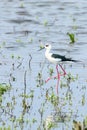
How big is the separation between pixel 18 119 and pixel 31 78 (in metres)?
3.37

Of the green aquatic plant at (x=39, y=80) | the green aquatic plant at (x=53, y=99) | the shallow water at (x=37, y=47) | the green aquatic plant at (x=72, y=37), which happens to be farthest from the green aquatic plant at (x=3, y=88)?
the green aquatic plant at (x=72, y=37)

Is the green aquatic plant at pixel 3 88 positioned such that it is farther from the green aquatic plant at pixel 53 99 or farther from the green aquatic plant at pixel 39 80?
the green aquatic plant at pixel 53 99

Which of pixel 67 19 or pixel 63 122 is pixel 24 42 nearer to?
pixel 67 19

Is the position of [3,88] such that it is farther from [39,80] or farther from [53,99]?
[39,80]

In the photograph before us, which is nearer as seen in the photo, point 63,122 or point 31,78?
point 63,122

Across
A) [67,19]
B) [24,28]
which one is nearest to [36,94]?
[24,28]

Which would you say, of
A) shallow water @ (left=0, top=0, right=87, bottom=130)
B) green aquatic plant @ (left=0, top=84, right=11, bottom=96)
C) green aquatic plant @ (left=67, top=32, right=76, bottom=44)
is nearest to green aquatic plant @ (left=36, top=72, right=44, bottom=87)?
shallow water @ (left=0, top=0, right=87, bottom=130)

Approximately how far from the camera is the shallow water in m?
11.5

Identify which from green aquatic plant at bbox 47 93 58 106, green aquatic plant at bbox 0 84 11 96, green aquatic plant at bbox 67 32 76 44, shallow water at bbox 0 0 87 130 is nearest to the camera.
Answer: shallow water at bbox 0 0 87 130

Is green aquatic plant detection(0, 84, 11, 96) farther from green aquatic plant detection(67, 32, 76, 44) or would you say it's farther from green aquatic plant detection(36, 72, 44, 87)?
green aquatic plant detection(67, 32, 76, 44)

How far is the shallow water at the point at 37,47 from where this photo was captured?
11508 mm

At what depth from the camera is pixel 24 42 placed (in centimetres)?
1822

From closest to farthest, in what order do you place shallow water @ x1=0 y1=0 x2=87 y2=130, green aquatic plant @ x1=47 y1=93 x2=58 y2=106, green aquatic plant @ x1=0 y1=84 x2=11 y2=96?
shallow water @ x1=0 y1=0 x2=87 y2=130
green aquatic plant @ x1=47 y1=93 x2=58 y2=106
green aquatic plant @ x1=0 y1=84 x2=11 y2=96

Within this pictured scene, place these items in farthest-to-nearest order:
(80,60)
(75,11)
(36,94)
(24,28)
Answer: (75,11), (24,28), (80,60), (36,94)
